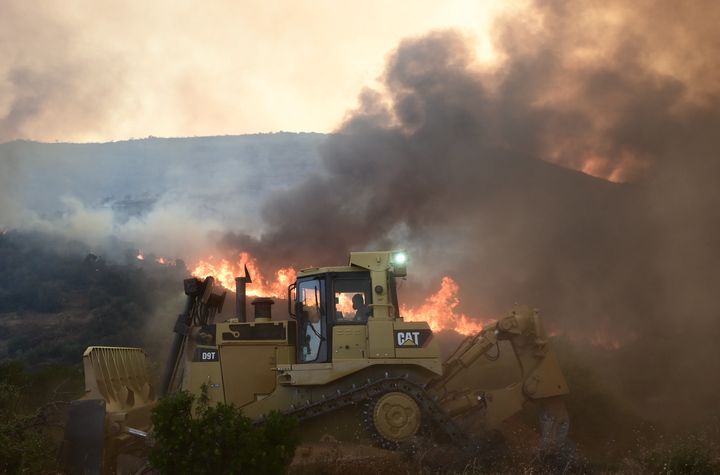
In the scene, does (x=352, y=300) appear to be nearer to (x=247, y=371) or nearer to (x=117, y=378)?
(x=247, y=371)

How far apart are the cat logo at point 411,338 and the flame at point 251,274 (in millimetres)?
8705

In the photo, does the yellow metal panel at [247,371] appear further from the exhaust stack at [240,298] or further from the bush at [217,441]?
the bush at [217,441]

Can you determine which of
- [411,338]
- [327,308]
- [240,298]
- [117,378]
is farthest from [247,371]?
[411,338]

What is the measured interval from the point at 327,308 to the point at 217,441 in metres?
5.32

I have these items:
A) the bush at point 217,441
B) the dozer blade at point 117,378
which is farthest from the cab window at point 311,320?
the bush at point 217,441

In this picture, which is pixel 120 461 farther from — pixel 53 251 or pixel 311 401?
pixel 53 251

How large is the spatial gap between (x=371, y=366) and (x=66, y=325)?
27.1 meters

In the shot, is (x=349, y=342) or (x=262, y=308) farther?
(x=262, y=308)

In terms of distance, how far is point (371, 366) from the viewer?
11.7 meters

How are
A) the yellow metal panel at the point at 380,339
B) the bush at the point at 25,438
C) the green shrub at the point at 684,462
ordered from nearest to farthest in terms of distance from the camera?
the bush at the point at 25,438
the green shrub at the point at 684,462
the yellow metal panel at the point at 380,339

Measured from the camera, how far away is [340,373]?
11.7 metres

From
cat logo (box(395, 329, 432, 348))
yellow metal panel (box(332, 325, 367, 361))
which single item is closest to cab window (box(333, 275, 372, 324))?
yellow metal panel (box(332, 325, 367, 361))

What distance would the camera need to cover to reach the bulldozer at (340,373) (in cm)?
1113

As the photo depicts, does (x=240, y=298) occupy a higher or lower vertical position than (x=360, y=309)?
higher
